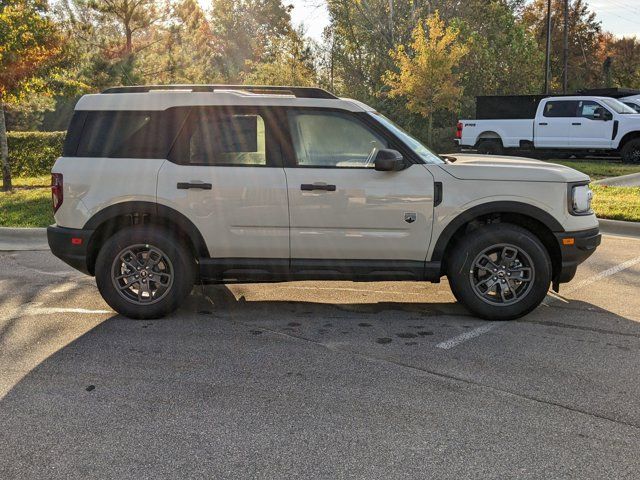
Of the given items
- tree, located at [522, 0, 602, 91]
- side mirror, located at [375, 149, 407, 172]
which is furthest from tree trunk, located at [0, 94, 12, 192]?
tree, located at [522, 0, 602, 91]

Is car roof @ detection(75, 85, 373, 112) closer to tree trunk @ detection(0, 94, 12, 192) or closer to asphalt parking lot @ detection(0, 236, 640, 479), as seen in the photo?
asphalt parking lot @ detection(0, 236, 640, 479)

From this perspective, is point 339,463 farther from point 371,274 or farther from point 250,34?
point 250,34

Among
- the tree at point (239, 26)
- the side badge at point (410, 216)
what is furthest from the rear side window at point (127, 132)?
the tree at point (239, 26)

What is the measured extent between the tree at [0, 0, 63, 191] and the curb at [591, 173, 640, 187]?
12.2 metres

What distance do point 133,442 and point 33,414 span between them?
29.9 inches

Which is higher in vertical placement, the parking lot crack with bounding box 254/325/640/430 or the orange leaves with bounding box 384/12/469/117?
the orange leaves with bounding box 384/12/469/117

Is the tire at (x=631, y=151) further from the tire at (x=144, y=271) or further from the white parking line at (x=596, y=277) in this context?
the tire at (x=144, y=271)

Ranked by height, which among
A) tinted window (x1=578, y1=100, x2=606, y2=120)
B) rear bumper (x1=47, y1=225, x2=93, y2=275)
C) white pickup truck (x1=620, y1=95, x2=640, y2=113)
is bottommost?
rear bumper (x1=47, y1=225, x2=93, y2=275)

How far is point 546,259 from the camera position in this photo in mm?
5238

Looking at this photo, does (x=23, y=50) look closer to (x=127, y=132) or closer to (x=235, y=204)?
(x=127, y=132)

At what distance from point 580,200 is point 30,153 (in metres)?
18.9

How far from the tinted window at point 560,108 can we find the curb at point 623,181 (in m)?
4.72

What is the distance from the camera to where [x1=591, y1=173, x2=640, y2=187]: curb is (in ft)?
45.8

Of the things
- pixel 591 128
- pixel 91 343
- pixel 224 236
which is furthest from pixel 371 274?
pixel 591 128
